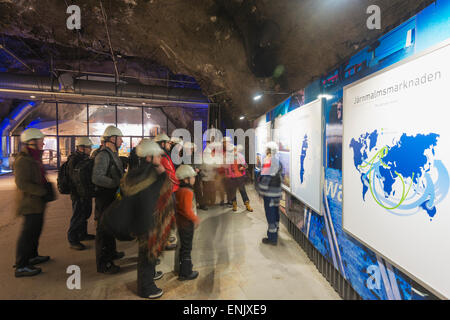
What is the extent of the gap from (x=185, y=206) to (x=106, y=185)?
1312 millimetres

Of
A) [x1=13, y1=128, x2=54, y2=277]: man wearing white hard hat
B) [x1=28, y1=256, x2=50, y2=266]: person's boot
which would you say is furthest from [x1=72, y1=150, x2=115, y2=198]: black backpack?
[x1=28, y1=256, x2=50, y2=266]: person's boot

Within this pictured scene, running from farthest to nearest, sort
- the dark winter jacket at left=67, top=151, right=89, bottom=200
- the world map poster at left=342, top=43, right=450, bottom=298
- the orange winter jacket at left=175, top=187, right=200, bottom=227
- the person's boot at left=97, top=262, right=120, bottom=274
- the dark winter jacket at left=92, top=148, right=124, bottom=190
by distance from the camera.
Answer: the dark winter jacket at left=67, top=151, right=89, bottom=200 < the dark winter jacket at left=92, top=148, right=124, bottom=190 < the person's boot at left=97, top=262, right=120, bottom=274 < the orange winter jacket at left=175, top=187, right=200, bottom=227 < the world map poster at left=342, top=43, right=450, bottom=298

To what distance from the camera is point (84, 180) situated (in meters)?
3.14

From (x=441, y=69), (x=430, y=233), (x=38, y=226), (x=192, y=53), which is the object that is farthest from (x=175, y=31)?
(x=430, y=233)

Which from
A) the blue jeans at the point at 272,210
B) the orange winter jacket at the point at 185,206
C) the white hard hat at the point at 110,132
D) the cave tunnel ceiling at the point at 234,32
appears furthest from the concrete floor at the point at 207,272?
the cave tunnel ceiling at the point at 234,32

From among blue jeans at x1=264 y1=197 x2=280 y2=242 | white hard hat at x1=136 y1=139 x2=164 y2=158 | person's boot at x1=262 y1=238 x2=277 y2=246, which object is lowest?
person's boot at x1=262 y1=238 x2=277 y2=246

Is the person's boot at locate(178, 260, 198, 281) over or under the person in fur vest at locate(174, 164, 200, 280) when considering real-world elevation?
under

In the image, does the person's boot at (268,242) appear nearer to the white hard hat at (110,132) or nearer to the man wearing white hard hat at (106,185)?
the man wearing white hard hat at (106,185)

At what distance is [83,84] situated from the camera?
826cm

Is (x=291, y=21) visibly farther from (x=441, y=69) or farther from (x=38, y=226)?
(x=38, y=226)

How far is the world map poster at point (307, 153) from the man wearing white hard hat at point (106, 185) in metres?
2.77

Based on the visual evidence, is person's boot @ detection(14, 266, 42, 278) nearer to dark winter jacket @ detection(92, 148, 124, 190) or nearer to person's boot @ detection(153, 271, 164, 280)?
dark winter jacket @ detection(92, 148, 124, 190)

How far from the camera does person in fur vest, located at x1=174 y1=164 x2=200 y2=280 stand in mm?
2469
